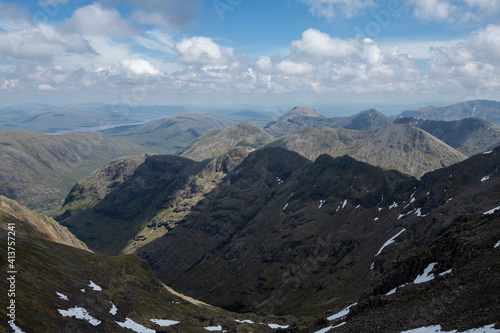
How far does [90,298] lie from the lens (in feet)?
A: 415

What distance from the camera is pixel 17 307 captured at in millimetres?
88000

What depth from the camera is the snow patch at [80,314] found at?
10591cm

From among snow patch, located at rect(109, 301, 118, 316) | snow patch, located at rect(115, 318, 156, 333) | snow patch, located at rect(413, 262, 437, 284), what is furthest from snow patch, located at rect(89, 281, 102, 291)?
snow patch, located at rect(413, 262, 437, 284)

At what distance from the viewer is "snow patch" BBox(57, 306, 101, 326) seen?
105912 millimetres

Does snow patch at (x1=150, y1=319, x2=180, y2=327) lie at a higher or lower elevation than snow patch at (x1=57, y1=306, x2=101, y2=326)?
lower

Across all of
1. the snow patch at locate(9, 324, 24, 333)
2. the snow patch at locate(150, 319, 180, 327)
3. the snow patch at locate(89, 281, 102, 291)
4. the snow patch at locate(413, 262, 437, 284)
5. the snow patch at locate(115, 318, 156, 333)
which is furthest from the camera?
the snow patch at locate(89, 281, 102, 291)

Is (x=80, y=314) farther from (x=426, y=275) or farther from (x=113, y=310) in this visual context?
(x=426, y=275)

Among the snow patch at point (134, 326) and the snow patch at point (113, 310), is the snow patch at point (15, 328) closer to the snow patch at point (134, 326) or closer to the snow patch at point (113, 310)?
the snow patch at point (134, 326)

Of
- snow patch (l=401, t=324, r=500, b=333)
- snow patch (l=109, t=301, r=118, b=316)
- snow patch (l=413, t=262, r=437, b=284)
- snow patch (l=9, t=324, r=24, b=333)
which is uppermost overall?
snow patch (l=401, t=324, r=500, b=333)

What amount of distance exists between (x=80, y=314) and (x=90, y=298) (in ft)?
55.8

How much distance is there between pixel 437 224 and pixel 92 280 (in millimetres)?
196670

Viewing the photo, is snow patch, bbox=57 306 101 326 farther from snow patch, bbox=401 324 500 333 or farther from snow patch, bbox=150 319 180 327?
snow patch, bbox=401 324 500 333

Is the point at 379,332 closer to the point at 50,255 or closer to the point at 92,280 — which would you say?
the point at 92,280

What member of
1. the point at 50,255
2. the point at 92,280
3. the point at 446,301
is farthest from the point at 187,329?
the point at 446,301
